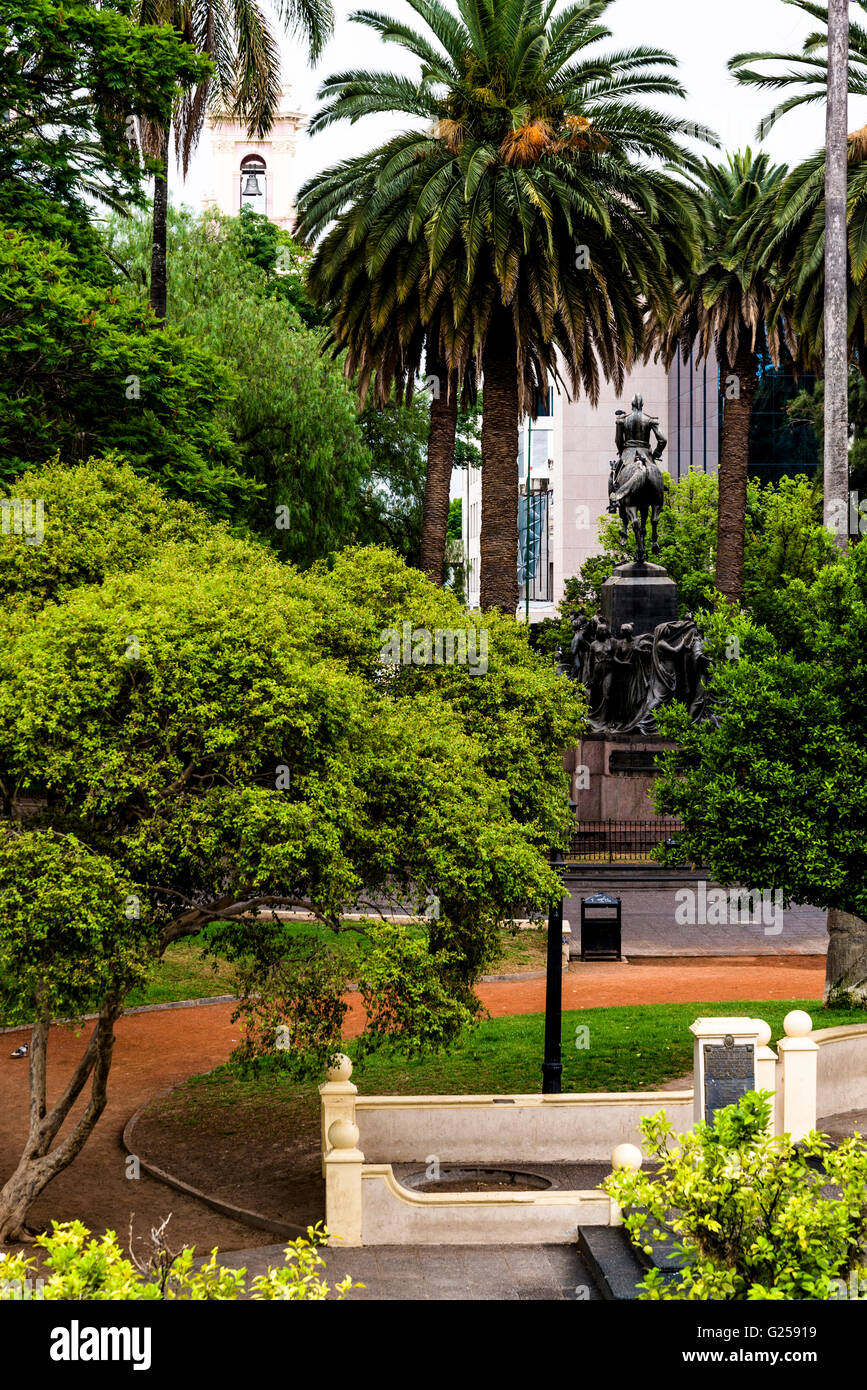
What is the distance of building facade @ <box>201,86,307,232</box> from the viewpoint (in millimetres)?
112812

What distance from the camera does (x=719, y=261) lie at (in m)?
38.0

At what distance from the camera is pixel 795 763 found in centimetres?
1767

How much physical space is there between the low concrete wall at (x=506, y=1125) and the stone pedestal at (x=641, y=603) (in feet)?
72.7

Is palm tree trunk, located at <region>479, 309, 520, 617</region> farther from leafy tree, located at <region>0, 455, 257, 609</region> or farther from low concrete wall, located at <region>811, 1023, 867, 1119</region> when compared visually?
low concrete wall, located at <region>811, 1023, 867, 1119</region>

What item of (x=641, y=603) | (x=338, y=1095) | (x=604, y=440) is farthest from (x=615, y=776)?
(x=604, y=440)

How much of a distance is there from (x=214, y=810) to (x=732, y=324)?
3094 centimetres

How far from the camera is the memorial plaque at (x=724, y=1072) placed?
13.7 meters

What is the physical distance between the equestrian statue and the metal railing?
24.3ft

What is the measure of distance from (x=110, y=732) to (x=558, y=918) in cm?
547

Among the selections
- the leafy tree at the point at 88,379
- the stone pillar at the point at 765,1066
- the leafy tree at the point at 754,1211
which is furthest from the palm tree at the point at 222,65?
the leafy tree at the point at 754,1211

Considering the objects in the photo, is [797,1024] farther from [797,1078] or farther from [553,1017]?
[553,1017]

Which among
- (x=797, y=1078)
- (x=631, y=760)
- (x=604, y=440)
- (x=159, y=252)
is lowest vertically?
(x=797, y=1078)
